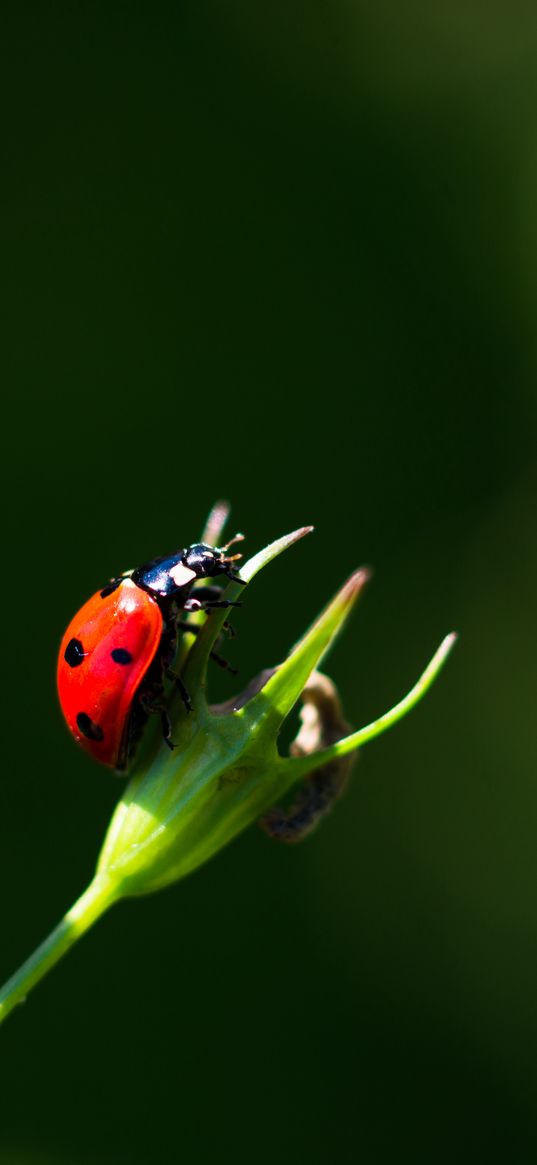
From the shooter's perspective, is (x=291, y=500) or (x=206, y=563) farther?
(x=291, y=500)

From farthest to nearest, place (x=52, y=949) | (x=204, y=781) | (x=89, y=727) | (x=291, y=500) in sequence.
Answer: (x=291, y=500), (x=89, y=727), (x=204, y=781), (x=52, y=949)

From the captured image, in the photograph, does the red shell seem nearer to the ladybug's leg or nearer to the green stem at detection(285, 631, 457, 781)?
the ladybug's leg

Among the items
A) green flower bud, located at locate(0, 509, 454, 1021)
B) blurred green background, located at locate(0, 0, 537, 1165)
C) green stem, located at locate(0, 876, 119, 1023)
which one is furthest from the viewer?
blurred green background, located at locate(0, 0, 537, 1165)

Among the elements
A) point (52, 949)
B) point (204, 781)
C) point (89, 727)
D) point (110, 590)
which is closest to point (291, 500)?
point (110, 590)

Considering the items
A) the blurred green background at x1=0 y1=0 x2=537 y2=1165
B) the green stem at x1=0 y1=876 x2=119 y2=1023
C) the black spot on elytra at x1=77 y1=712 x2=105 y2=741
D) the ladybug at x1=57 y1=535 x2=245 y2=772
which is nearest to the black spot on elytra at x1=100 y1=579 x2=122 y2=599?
the ladybug at x1=57 y1=535 x2=245 y2=772

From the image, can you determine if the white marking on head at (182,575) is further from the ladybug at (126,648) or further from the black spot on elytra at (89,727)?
the black spot on elytra at (89,727)

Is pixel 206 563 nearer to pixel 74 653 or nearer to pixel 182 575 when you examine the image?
pixel 182 575

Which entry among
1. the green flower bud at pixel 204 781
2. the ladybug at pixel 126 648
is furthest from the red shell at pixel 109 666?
the green flower bud at pixel 204 781

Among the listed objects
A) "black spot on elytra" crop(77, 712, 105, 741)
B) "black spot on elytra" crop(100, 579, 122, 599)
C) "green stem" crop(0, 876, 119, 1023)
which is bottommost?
"green stem" crop(0, 876, 119, 1023)
